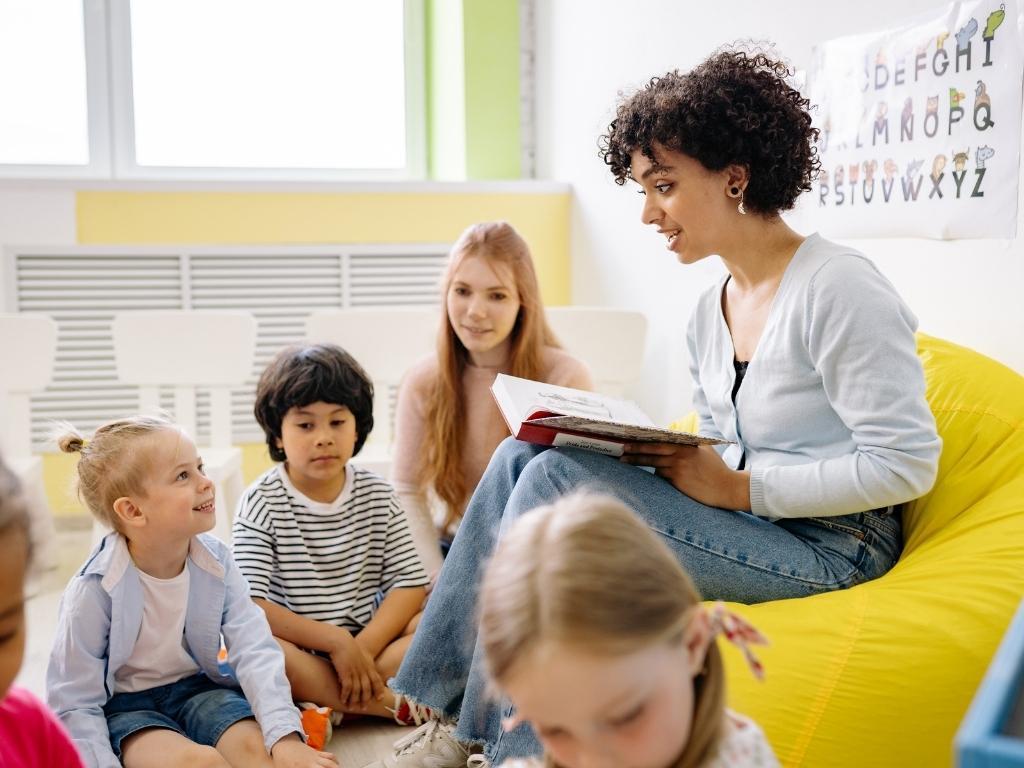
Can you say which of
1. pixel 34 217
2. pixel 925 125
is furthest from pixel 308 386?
pixel 34 217

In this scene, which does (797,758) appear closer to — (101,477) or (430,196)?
(101,477)

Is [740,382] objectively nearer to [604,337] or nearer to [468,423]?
[468,423]

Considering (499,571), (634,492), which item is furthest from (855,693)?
(499,571)

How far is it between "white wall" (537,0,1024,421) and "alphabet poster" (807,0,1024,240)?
4cm

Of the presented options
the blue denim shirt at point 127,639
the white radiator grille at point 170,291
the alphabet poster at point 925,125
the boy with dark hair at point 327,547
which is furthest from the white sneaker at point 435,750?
the white radiator grille at point 170,291

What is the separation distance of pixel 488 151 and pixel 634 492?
2658 mm

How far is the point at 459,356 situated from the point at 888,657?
1.22 m

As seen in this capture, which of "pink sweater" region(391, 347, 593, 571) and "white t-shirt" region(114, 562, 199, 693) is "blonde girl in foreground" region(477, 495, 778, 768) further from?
"pink sweater" region(391, 347, 593, 571)

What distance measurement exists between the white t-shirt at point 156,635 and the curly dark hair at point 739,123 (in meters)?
1.02

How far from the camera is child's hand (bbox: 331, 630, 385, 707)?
192 cm

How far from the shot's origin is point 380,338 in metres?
2.94

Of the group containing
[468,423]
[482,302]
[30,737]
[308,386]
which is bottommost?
[30,737]

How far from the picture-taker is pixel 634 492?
148cm

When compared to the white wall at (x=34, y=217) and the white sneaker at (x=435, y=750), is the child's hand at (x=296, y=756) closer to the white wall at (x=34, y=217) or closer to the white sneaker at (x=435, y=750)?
the white sneaker at (x=435, y=750)
